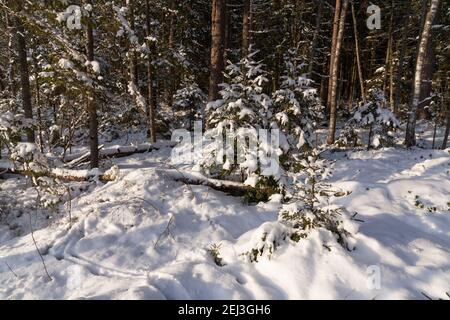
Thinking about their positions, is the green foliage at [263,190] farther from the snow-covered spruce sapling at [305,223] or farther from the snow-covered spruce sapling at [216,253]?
the snow-covered spruce sapling at [216,253]

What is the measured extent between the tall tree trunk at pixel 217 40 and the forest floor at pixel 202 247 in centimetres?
372

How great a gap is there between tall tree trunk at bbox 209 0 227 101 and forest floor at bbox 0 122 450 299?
12.2ft

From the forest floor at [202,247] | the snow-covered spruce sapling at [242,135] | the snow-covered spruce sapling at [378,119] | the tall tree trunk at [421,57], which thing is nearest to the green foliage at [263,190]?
the snow-covered spruce sapling at [242,135]

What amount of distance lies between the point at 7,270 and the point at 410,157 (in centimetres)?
1252

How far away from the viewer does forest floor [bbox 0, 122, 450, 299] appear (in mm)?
4934

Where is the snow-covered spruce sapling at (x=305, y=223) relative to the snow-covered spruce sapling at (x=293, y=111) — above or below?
below

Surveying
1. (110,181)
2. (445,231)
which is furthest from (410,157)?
(110,181)

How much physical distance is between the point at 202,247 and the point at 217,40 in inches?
262

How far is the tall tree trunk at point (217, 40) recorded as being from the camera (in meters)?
10.2

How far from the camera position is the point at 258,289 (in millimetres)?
5023

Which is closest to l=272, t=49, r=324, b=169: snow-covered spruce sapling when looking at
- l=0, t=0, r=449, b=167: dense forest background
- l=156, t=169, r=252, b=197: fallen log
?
l=0, t=0, r=449, b=167: dense forest background

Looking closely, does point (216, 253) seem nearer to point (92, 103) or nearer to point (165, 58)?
point (92, 103)
